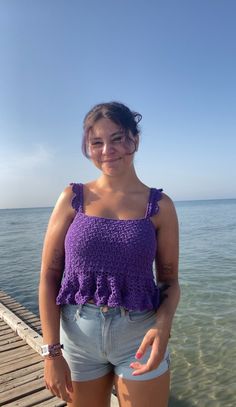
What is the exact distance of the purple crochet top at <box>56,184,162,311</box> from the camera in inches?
79.8

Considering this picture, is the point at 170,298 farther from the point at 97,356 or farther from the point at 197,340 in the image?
the point at 197,340

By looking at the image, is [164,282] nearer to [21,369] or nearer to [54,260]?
[54,260]

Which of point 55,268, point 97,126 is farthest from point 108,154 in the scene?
point 55,268

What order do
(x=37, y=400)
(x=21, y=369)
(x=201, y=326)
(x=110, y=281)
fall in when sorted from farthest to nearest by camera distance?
1. (x=201, y=326)
2. (x=21, y=369)
3. (x=37, y=400)
4. (x=110, y=281)

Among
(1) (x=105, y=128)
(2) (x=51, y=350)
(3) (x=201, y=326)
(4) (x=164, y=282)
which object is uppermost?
(1) (x=105, y=128)

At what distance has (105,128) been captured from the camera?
7.28 ft

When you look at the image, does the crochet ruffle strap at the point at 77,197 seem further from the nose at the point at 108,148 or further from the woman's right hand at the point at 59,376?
the woman's right hand at the point at 59,376

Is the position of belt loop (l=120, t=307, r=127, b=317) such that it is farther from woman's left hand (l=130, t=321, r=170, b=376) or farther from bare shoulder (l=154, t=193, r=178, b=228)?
bare shoulder (l=154, t=193, r=178, b=228)

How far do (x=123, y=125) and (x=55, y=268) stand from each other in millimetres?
1042

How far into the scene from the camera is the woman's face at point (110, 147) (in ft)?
7.29

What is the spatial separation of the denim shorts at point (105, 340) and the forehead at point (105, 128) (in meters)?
1.09

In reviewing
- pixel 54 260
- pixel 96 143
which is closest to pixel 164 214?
pixel 96 143

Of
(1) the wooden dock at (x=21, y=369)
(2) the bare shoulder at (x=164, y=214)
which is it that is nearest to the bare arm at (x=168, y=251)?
(2) the bare shoulder at (x=164, y=214)

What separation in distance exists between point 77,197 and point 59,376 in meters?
1.12
